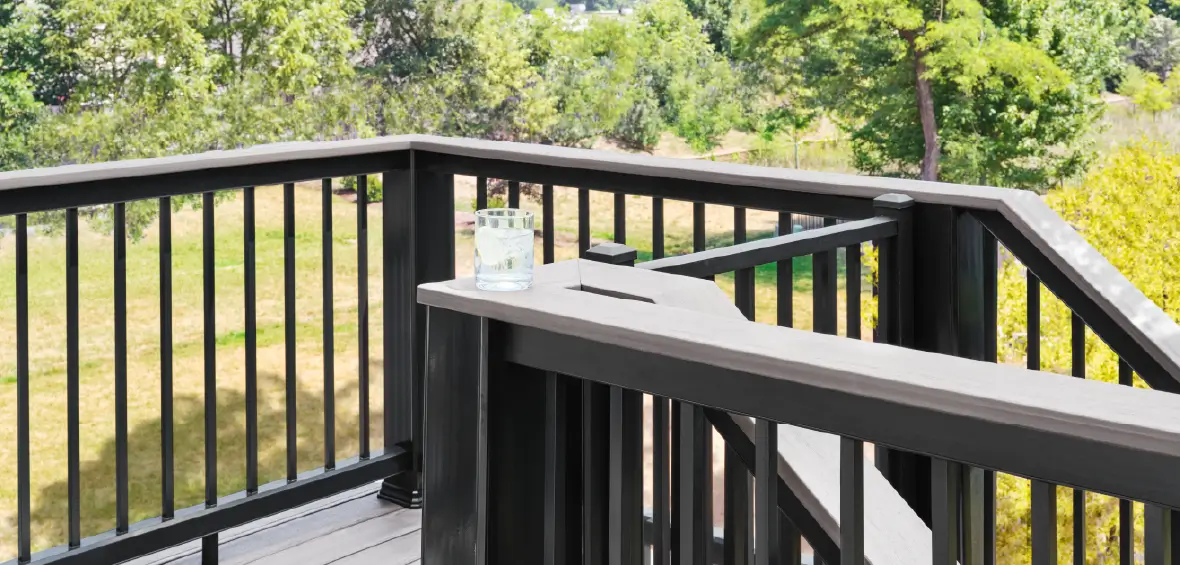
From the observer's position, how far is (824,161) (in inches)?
789

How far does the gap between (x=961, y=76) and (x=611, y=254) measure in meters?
17.7

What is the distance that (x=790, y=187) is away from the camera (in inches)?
83.9

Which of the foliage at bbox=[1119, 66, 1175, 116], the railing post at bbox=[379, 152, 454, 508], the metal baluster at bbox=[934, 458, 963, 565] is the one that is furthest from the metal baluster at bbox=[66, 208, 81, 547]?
the foliage at bbox=[1119, 66, 1175, 116]

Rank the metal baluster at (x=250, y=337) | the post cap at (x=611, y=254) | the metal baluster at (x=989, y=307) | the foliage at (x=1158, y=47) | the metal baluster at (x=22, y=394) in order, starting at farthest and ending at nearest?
the foliage at (x=1158, y=47), the metal baluster at (x=250, y=337), the metal baluster at (x=22, y=394), the metal baluster at (x=989, y=307), the post cap at (x=611, y=254)

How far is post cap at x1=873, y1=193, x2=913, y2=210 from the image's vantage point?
2.00 m

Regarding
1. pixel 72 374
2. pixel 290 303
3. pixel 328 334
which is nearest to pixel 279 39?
pixel 328 334

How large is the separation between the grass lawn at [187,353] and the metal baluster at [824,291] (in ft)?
34.6

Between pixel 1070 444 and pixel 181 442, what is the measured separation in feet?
42.6

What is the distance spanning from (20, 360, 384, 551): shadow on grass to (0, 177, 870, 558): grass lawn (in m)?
0.02

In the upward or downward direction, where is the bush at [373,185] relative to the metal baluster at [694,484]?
upward

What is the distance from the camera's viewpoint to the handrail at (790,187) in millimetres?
1852

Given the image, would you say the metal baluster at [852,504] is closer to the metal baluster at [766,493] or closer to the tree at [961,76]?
the metal baluster at [766,493]

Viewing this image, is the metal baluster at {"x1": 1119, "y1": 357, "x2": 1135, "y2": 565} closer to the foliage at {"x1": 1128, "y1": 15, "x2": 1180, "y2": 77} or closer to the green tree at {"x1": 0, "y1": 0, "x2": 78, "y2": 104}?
the green tree at {"x1": 0, "y1": 0, "x2": 78, "y2": 104}

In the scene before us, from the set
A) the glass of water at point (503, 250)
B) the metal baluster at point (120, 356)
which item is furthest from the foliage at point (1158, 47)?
the glass of water at point (503, 250)
